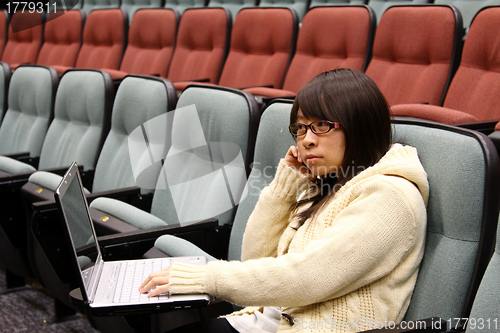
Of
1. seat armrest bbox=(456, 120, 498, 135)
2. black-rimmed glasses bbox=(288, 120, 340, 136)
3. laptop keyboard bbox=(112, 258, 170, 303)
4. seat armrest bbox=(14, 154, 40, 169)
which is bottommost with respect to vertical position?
seat armrest bbox=(14, 154, 40, 169)

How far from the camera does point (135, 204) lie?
0.59 metres

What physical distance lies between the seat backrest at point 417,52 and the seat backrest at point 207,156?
11.0 inches

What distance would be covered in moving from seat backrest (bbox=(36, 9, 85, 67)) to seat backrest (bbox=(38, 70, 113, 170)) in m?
0.61

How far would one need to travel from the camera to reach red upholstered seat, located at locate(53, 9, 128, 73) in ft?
3.95

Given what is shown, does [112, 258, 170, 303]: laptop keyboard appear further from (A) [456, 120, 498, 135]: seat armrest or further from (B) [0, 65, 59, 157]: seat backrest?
(B) [0, 65, 59, 157]: seat backrest

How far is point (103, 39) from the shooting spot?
1.26m

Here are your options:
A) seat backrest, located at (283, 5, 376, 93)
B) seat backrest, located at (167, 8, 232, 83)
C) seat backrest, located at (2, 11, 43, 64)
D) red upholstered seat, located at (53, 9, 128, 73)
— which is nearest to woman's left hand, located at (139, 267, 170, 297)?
seat backrest, located at (283, 5, 376, 93)

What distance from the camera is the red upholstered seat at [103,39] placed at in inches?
47.4

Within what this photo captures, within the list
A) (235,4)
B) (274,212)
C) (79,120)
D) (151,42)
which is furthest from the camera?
(235,4)

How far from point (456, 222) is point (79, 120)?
611mm

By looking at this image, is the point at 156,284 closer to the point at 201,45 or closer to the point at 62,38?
the point at 201,45

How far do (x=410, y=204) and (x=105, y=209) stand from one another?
0.32 m

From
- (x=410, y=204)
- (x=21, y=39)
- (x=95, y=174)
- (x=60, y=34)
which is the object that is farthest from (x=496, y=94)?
(x=21, y=39)

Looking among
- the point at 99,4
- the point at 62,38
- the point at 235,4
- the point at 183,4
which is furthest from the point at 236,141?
the point at 99,4
